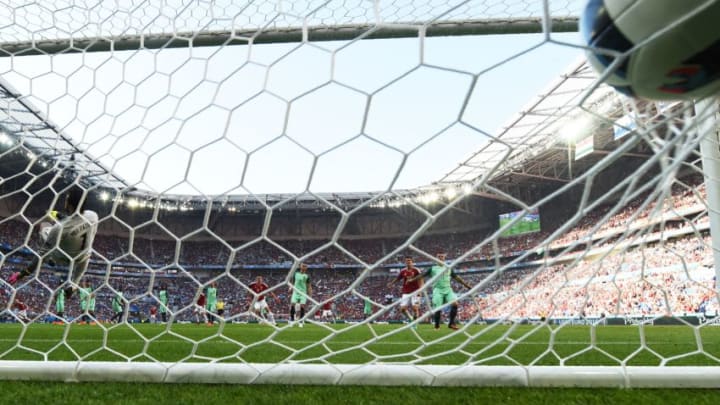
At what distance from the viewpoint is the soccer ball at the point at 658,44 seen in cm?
Answer: 108

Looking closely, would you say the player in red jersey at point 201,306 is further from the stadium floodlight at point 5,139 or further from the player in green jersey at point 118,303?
the stadium floodlight at point 5,139

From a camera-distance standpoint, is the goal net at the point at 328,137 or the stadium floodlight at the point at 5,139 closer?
the goal net at the point at 328,137

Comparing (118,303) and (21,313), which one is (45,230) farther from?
(21,313)

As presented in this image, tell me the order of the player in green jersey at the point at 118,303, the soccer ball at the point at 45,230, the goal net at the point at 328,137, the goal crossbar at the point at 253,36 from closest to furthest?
1. the goal net at the point at 328,137
2. the goal crossbar at the point at 253,36
3. the player in green jersey at the point at 118,303
4. the soccer ball at the point at 45,230

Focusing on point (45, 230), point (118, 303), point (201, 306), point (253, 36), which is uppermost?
point (253, 36)

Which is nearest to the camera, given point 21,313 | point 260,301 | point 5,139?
point 5,139

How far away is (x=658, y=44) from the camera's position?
114 cm

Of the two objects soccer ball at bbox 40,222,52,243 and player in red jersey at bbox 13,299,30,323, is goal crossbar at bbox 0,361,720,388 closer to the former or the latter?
player in red jersey at bbox 13,299,30,323

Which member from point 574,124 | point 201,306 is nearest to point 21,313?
point 201,306

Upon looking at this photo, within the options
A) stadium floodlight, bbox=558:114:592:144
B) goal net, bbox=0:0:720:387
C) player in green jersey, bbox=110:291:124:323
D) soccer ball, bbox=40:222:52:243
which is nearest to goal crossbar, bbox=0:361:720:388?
goal net, bbox=0:0:720:387

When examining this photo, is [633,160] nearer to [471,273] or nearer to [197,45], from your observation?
[471,273]

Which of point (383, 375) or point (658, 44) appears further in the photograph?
point (383, 375)

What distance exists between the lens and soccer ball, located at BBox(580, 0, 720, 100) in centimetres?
108

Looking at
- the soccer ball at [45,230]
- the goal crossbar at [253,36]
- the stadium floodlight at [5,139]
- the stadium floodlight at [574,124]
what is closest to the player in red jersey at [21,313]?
the soccer ball at [45,230]
